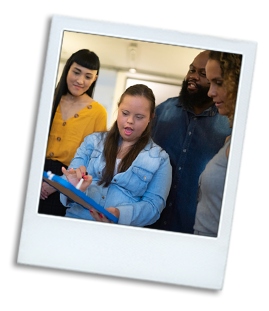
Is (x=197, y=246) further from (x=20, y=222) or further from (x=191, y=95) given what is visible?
(x=20, y=222)

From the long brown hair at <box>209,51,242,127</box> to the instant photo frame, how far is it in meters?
0.04

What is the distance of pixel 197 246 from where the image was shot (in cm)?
277

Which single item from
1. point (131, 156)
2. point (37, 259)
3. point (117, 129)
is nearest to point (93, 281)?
point (37, 259)

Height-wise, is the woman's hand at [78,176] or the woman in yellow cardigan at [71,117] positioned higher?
the woman in yellow cardigan at [71,117]

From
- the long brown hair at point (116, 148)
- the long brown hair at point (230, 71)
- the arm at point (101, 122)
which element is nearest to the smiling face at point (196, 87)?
the long brown hair at point (230, 71)

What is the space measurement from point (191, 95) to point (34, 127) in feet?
4.27

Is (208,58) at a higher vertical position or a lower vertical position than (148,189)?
higher

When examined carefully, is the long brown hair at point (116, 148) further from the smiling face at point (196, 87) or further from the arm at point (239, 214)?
the arm at point (239, 214)

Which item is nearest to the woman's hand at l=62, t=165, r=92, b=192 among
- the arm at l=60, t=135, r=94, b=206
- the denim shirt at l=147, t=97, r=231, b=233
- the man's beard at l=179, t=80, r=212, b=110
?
the arm at l=60, t=135, r=94, b=206

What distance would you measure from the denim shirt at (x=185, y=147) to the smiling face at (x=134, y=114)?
0.38ft

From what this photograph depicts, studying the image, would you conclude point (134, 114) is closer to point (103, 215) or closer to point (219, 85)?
point (219, 85)

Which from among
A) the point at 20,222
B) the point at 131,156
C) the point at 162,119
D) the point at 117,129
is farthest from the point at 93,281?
the point at 162,119

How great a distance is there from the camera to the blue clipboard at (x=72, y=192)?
274 cm

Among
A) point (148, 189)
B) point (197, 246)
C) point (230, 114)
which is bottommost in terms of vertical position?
point (197, 246)
